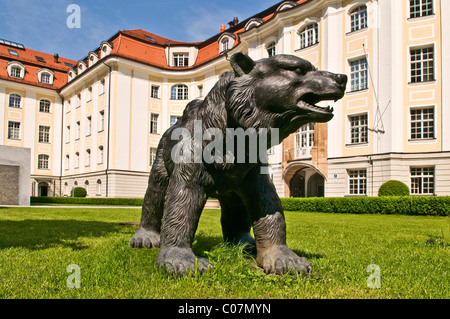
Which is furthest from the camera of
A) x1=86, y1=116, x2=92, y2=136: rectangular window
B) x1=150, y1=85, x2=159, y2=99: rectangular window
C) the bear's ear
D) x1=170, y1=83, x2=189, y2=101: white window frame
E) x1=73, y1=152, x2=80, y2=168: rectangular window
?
x1=73, y1=152, x2=80, y2=168: rectangular window

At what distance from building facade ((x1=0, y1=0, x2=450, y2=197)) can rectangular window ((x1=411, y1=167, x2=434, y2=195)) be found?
0.19 ft

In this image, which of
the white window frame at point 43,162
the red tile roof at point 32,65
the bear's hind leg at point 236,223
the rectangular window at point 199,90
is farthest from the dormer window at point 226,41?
the bear's hind leg at point 236,223

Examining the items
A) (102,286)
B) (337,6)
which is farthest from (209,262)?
(337,6)

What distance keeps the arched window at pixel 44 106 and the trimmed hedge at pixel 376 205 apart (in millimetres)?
31511

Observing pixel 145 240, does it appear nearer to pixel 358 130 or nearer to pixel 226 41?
pixel 358 130

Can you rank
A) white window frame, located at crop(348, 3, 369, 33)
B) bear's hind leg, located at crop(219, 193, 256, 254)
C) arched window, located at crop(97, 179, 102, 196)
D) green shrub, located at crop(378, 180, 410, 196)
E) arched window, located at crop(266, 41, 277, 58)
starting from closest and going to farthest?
1. bear's hind leg, located at crop(219, 193, 256, 254)
2. green shrub, located at crop(378, 180, 410, 196)
3. white window frame, located at crop(348, 3, 369, 33)
4. arched window, located at crop(266, 41, 277, 58)
5. arched window, located at crop(97, 179, 102, 196)

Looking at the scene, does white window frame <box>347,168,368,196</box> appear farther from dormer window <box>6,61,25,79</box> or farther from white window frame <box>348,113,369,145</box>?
dormer window <box>6,61,25,79</box>

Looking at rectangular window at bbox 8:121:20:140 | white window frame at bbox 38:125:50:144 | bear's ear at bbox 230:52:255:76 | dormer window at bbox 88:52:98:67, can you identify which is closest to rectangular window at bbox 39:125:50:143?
white window frame at bbox 38:125:50:144

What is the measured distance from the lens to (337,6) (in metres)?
23.4

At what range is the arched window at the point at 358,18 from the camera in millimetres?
22516

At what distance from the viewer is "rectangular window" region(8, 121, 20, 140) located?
3841cm

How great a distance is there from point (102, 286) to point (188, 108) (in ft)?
5.73

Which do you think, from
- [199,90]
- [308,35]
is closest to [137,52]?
[199,90]
